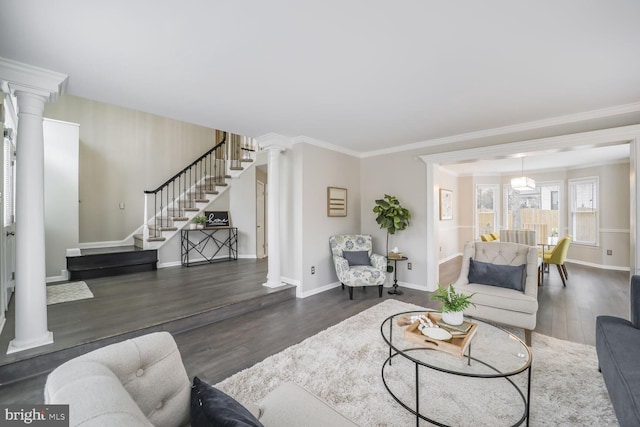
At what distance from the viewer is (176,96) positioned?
2.98 metres

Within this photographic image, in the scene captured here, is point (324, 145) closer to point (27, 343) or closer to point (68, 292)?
point (27, 343)

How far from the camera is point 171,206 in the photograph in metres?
6.89

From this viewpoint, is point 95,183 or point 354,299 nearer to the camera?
point 354,299

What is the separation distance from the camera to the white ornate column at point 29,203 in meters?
2.40

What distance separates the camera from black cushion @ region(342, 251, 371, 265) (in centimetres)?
478

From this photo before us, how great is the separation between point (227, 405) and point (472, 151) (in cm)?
452

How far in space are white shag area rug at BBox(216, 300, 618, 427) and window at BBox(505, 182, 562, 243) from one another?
19.6ft

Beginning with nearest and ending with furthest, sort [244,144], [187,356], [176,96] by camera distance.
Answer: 1. [187,356]
2. [176,96]
3. [244,144]

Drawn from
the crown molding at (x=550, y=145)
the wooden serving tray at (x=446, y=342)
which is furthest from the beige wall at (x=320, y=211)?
the wooden serving tray at (x=446, y=342)

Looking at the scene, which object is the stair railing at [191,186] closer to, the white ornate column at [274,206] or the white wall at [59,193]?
the white wall at [59,193]

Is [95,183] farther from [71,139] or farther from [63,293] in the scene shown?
[63,293]

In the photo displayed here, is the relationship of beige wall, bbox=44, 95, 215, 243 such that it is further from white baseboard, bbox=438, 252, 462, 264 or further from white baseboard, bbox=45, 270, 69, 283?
white baseboard, bbox=438, 252, 462, 264

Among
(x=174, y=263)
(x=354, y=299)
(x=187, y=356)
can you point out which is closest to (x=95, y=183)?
(x=174, y=263)

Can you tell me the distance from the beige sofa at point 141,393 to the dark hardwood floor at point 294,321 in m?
1.31
